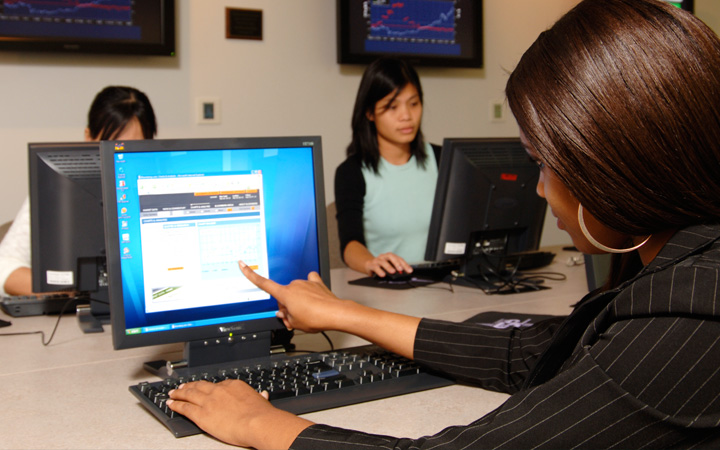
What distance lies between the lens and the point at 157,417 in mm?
1031

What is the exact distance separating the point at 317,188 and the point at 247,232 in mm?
159

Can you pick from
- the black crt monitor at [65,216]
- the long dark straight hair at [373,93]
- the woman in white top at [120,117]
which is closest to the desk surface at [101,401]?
the black crt monitor at [65,216]

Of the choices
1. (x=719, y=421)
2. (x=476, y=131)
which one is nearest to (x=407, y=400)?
(x=719, y=421)

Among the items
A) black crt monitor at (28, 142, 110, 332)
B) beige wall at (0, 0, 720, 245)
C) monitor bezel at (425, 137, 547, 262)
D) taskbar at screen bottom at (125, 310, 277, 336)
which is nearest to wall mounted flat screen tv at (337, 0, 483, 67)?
beige wall at (0, 0, 720, 245)

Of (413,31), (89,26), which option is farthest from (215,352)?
(413,31)

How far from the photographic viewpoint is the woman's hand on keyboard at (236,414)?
2.97 ft

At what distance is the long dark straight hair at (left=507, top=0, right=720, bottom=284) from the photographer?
2.34ft

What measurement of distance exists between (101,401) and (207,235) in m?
0.32

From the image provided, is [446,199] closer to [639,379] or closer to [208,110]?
[639,379]

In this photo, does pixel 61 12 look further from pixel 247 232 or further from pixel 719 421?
pixel 719 421

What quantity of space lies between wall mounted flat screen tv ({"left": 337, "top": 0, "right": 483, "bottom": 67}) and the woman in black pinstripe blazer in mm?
2617

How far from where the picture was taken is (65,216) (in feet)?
5.21

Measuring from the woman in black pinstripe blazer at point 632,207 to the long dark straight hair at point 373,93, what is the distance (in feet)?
5.99

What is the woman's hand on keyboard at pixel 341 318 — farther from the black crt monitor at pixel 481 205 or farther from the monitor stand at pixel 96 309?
the black crt monitor at pixel 481 205
